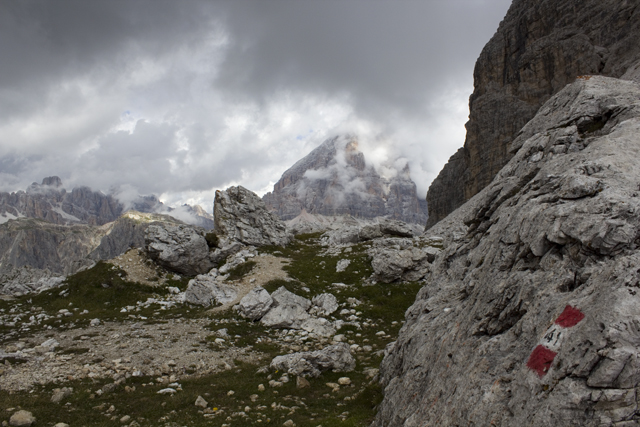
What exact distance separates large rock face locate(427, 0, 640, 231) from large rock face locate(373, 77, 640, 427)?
72337mm

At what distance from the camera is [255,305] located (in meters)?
26.9

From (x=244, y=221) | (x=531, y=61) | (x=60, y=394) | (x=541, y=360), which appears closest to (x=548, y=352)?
(x=541, y=360)

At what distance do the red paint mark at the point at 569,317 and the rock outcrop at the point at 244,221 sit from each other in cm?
4256

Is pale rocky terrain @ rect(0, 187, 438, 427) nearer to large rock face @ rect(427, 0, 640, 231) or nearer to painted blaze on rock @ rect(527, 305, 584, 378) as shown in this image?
painted blaze on rock @ rect(527, 305, 584, 378)

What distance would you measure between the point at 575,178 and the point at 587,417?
6.14m

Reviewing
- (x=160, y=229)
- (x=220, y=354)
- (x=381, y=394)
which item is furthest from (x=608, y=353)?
(x=160, y=229)

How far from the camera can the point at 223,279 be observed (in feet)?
119

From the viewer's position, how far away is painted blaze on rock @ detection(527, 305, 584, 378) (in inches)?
239

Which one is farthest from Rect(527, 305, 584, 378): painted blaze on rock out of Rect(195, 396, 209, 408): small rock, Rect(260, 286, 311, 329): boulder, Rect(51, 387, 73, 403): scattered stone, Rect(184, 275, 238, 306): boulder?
Rect(184, 275, 238, 306): boulder

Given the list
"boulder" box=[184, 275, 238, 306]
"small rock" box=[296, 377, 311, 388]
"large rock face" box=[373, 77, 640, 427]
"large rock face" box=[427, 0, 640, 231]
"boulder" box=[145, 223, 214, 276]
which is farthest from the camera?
"large rock face" box=[427, 0, 640, 231]

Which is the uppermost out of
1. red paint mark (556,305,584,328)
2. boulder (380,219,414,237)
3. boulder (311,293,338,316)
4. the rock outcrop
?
the rock outcrop

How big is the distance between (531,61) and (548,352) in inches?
4349

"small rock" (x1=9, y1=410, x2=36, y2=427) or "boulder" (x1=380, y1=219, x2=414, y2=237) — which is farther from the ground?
"boulder" (x1=380, y1=219, x2=414, y2=237)

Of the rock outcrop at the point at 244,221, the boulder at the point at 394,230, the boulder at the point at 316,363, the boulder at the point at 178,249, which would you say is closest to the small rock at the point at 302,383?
the boulder at the point at 316,363
